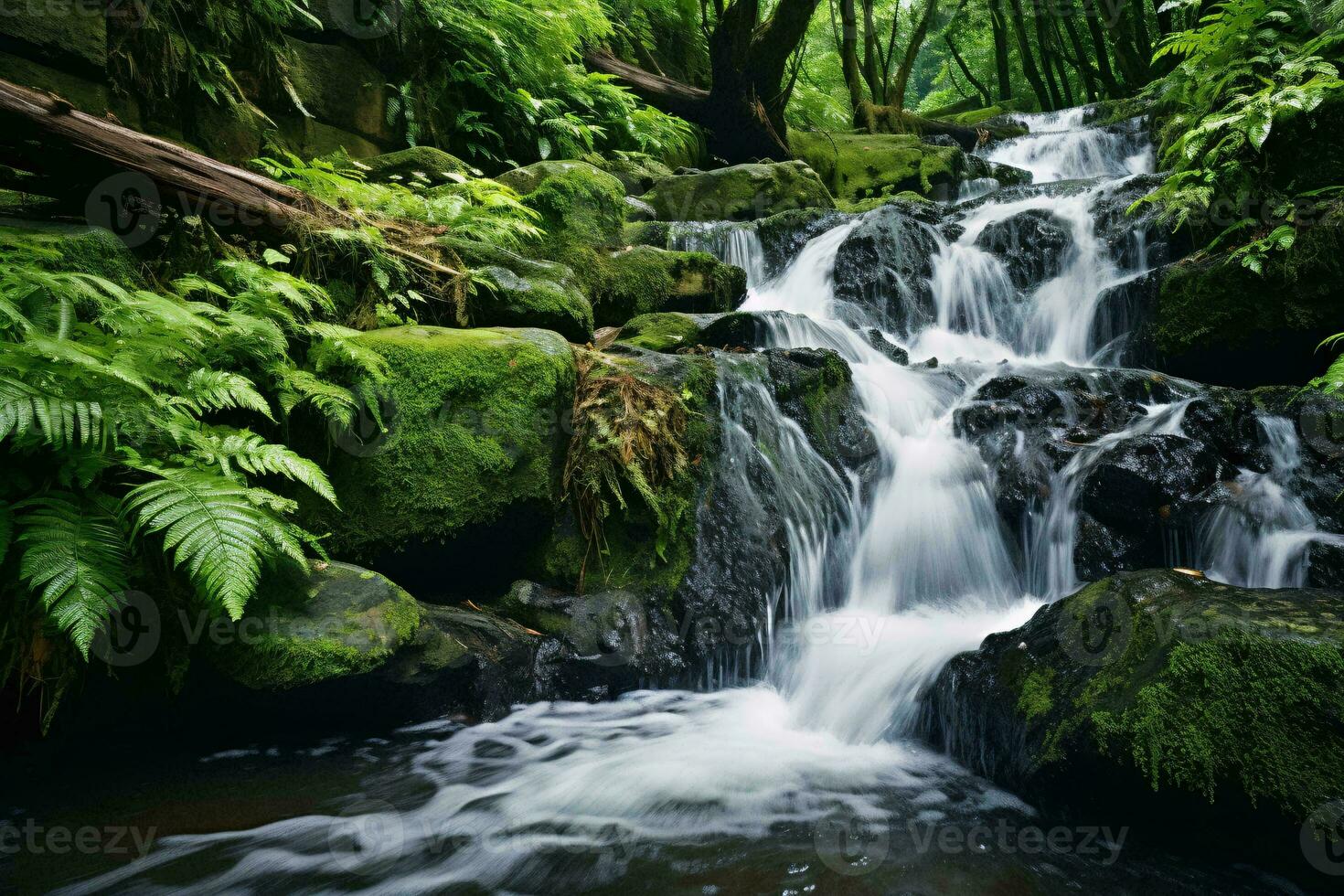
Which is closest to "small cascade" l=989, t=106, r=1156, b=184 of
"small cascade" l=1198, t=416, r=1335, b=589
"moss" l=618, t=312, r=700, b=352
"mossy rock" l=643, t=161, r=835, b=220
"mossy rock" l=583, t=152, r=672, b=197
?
"mossy rock" l=643, t=161, r=835, b=220

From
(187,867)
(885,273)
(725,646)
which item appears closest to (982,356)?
(885,273)

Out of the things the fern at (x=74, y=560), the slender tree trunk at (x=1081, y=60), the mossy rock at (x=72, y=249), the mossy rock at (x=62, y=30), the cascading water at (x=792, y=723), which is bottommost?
the cascading water at (x=792, y=723)

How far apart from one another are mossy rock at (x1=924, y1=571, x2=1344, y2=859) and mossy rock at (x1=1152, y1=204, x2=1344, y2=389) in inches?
162

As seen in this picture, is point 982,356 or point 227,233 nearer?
point 227,233

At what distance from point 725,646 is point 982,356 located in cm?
518

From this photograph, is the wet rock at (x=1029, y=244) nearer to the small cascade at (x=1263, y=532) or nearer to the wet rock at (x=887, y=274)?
the wet rock at (x=887, y=274)

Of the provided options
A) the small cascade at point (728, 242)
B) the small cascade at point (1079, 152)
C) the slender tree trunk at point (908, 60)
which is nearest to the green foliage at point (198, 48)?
the small cascade at point (728, 242)

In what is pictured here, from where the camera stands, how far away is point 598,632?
3.95 m

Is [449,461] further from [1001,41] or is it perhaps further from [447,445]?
[1001,41]

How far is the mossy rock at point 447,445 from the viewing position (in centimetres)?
377

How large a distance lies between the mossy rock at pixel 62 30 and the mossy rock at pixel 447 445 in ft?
9.24

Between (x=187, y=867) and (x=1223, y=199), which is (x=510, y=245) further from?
(x=1223, y=199)

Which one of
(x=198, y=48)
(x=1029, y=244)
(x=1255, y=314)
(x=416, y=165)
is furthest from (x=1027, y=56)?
(x=198, y=48)

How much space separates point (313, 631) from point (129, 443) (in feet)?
3.47
